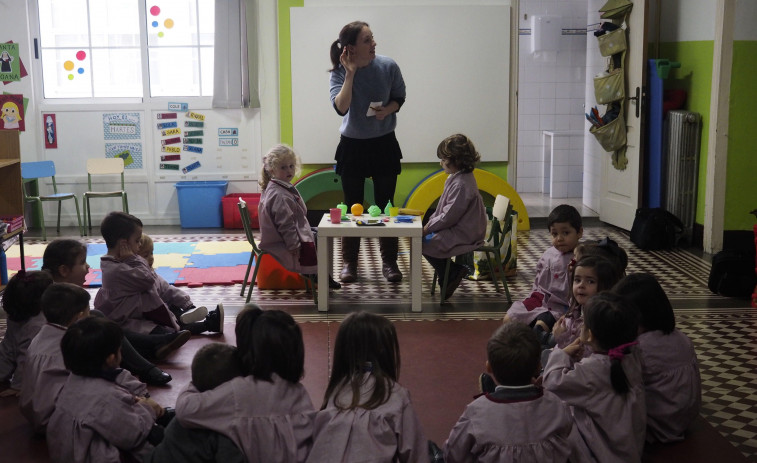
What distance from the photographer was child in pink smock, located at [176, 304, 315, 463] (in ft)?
8.83

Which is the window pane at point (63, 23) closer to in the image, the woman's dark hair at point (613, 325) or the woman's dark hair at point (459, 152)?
the woman's dark hair at point (459, 152)

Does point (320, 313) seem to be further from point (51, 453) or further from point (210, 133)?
point (210, 133)

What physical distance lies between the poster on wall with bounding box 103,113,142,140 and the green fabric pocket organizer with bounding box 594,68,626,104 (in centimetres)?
445

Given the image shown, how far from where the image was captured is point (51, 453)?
10.2 feet

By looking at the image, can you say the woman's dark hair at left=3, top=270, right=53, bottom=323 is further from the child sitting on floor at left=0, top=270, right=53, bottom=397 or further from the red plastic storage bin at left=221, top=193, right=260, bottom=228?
the red plastic storage bin at left=221, top=193, right=260, bottom=228

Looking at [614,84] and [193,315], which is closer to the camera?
[193,315]

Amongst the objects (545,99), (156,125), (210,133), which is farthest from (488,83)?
(156,125)

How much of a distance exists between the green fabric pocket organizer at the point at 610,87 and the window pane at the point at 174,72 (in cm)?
388

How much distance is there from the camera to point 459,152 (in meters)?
5.18

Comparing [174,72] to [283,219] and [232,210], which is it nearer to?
[232,210]

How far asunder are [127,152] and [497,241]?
4.28 metres

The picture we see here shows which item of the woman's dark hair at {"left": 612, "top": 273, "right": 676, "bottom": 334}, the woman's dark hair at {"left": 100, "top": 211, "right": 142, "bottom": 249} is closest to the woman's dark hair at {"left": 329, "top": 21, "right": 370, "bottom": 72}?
the woman's dark hair at {"left": 100, "top": 211, "right": 142, "bottom": 249}

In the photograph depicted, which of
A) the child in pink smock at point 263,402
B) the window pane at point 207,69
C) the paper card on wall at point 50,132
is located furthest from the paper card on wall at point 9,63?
the child in pink smock at point 263,402

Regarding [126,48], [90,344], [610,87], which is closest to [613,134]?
[610,87]
